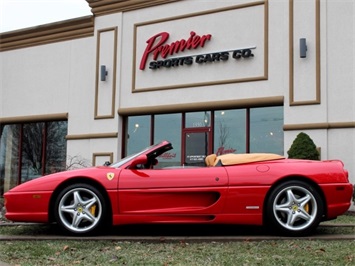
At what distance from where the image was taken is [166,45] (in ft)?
41.5

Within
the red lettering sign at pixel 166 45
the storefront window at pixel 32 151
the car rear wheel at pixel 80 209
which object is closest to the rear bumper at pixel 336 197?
the car rear wheel at pixel 80 209

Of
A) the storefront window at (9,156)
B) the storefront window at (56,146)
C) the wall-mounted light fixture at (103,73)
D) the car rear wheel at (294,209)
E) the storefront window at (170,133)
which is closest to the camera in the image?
the car rear wheel at (294,209)

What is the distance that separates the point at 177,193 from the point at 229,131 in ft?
24.0

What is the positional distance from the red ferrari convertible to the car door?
0.01m

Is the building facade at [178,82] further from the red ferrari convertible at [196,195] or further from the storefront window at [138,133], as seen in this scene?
the red ferrari convertible at [196,195]

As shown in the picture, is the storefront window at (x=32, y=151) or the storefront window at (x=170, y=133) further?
the storefront window at (x=32, y=151)

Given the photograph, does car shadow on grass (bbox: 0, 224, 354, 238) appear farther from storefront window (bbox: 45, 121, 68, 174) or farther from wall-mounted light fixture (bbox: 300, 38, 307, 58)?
storefront window (bbox: 45, 121, 68, 174)

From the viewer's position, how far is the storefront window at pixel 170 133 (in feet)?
41.0

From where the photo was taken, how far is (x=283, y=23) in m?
11.0

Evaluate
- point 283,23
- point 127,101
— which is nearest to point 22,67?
point 127,101

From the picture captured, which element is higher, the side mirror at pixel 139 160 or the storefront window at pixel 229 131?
the storefront window at pixel 229 131

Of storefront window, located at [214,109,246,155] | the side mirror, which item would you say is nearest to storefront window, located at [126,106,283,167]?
storefront window, located at [214,109,246,155]

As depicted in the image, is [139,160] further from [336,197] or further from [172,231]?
[336,197]

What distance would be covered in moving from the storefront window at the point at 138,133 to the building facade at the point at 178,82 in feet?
0.10
